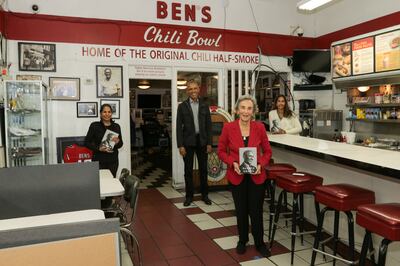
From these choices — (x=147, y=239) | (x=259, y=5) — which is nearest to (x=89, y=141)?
(x=147, y=239)

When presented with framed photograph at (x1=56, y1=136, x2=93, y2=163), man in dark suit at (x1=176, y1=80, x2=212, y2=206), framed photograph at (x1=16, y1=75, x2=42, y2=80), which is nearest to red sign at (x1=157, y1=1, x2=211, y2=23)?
man in dark suit at (x1=176, y1=80, x2=212, y2=206)

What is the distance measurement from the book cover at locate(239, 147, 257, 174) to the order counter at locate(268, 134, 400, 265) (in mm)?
632

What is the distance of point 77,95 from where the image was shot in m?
5.64

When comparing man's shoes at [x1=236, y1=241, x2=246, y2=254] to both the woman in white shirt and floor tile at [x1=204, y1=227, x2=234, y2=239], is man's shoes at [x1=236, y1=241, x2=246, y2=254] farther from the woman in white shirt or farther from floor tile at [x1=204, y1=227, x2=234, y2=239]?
the woman in white shirt

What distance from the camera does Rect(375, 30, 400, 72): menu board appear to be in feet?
16.0

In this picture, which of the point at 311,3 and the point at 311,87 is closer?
the point at 311,3

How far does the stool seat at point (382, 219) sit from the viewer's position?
6.72 feet

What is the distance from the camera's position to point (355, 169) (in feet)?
10.3

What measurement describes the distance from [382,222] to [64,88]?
4.99m

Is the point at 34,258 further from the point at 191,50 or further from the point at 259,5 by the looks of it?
the point at 259,5

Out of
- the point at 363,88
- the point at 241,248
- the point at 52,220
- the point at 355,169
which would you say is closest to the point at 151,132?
the point at 363,88

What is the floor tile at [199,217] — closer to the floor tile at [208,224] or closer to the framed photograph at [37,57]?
the floor tile at [208,224]

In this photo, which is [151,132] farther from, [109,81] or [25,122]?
[25,122]

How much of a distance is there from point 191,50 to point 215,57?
0.50 m
